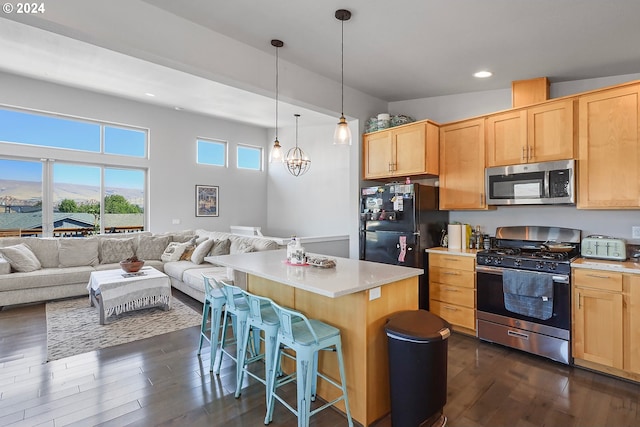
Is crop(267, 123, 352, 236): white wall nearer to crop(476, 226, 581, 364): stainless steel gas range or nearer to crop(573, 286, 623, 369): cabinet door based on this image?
crop(476, 226, 581, 364): stainless steel gas range

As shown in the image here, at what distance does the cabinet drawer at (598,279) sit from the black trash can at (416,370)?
1.61 meters

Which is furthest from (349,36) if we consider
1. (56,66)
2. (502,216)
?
(56,66)

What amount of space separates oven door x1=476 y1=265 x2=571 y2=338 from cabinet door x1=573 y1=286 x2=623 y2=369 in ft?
0.23

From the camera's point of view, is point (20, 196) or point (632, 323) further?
point (20, 196)

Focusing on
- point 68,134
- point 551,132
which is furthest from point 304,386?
point 68,134

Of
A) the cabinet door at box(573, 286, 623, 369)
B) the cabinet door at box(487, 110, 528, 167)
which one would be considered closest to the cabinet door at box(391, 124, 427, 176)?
the cabinet door at box(487, 110, 528, 167)

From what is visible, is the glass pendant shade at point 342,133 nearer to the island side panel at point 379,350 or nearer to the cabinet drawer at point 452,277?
the island side panel at point 379,350

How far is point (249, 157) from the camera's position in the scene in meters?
8.86

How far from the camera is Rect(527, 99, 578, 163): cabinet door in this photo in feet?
9.80

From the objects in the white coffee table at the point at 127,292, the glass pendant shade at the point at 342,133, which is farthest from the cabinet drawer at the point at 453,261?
the white coffee table at the point at 127,292

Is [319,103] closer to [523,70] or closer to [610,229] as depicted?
[523,70]

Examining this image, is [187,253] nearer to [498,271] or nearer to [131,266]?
[131,266]

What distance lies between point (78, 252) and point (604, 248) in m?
6.78

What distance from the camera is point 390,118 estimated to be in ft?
13.9
